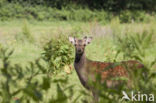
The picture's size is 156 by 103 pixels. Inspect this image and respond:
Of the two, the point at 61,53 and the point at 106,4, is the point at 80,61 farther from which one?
the point at 106,4

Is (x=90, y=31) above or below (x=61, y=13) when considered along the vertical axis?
above

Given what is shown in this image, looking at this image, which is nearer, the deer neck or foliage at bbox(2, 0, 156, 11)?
the deer neck

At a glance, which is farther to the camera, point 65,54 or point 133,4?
point 133,4

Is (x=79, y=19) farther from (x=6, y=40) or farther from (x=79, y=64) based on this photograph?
(x=79, y=64)

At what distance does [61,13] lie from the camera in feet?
103

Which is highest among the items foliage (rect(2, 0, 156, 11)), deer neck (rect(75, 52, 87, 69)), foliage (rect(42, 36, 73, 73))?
deer neck (rect(75, 52, 87, 69))

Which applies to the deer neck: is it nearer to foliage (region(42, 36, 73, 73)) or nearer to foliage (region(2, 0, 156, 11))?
foliage (region(42, 36, 73, 73))

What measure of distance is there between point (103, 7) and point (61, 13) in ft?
19.2

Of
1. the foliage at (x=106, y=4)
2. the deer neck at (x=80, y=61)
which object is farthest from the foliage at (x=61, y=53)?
the foliage at (x=106, y=4)

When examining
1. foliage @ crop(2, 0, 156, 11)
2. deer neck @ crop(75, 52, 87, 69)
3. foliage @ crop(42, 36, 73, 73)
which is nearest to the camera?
deer neck @ crop(75, 52, 87, 69)

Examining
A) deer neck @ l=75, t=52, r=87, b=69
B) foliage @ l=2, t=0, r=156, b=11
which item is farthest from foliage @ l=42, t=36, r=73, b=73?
foliage @ l=2, t=0, r=156, b=11

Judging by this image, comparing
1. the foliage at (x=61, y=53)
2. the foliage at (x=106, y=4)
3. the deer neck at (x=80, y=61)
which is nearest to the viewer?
the deer neck at (x=80, y=61)

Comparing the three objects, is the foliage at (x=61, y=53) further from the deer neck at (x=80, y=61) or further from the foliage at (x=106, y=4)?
the foliage at (x=106, y=4)

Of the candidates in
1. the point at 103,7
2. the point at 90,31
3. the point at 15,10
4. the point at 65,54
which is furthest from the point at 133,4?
the point at 65,54
